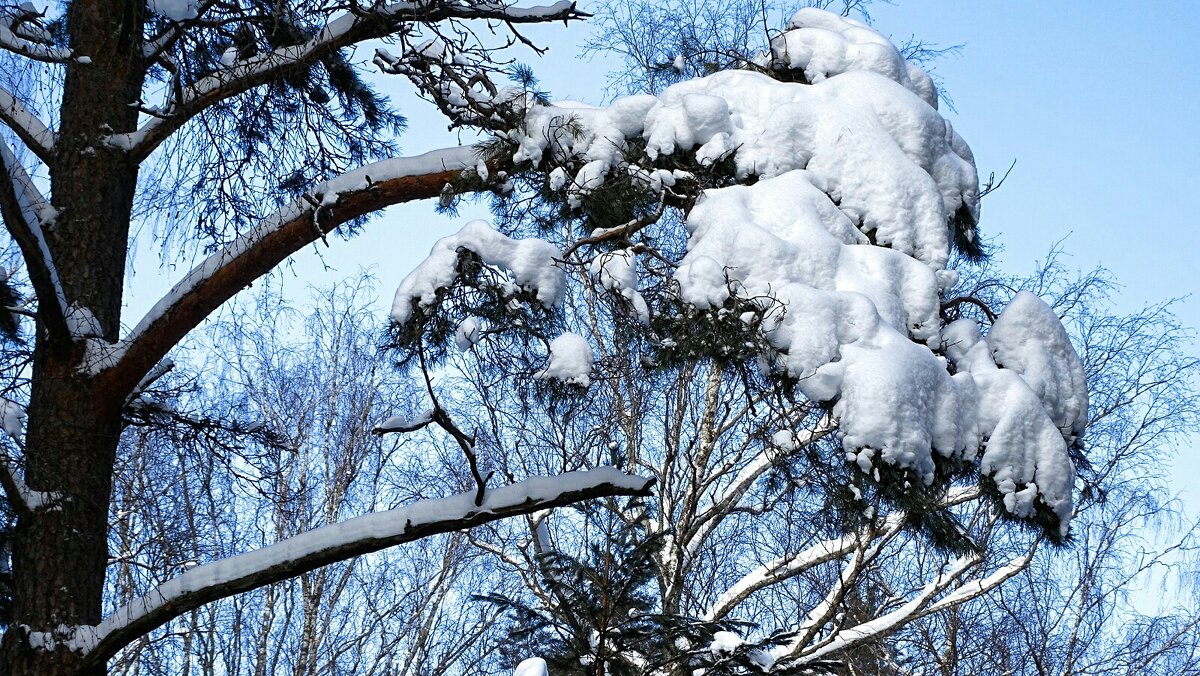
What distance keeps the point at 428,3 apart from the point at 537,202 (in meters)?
0.91

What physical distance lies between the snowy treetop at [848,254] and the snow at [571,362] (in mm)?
19

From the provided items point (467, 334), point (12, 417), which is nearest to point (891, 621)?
point (467, 334)

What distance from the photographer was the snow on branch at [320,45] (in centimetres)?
424

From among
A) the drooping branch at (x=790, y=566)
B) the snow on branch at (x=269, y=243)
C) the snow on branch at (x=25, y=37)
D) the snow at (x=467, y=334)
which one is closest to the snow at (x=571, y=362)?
the snow at (x=467, y=334)

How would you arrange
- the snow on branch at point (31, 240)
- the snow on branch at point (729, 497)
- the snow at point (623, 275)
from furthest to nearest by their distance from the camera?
the snow on branch at point (729, 497) < the snow at point (623, 275) < the snow on branch at point (31, 240)

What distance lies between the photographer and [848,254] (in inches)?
145

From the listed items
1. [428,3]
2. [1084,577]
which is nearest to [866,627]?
[1084,577]

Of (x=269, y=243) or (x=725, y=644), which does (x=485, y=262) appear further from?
(x=725, y=644)

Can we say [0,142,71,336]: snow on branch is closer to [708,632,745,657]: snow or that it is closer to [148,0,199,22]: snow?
[148,0,199,22]: snow

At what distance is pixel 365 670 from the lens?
436 inches

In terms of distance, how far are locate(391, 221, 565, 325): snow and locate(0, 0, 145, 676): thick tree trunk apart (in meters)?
1.31

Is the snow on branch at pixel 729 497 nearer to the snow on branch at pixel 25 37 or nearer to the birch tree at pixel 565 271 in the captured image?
the birch tree at pixel 565 271

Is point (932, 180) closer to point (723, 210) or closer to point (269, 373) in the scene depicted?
point (723, 210)

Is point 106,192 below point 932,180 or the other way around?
the other way around
